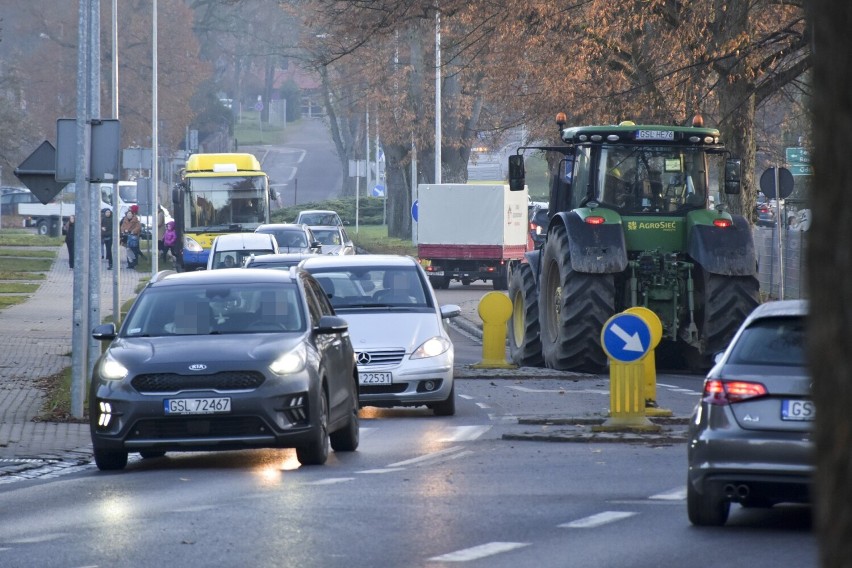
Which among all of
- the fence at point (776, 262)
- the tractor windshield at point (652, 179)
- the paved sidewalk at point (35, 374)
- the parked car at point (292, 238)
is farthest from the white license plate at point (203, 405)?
the parked car at point (292, 238)

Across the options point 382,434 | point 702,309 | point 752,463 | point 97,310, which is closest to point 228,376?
point 382,434

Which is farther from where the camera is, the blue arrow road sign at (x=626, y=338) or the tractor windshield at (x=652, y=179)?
the tractor windshield at (x=652, y=179)

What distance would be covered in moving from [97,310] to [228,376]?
7.83m

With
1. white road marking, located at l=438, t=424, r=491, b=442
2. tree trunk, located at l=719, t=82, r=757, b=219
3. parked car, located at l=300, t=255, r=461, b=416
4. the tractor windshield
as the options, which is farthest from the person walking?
white road marking, located at l=438, t=424, r=491, b=442

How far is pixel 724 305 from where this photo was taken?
1933cm

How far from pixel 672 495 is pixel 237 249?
2589 cm

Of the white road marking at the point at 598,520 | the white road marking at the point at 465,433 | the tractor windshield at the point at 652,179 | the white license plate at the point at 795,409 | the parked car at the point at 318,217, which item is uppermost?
the tractor windshield at the point at 652,179

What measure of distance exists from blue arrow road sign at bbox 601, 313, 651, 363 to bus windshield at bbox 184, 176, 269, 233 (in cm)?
3649

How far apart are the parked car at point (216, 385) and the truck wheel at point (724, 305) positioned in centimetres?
779

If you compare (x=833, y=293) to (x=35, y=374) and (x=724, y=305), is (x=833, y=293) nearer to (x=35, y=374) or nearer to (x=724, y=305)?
(x=724, y=305)

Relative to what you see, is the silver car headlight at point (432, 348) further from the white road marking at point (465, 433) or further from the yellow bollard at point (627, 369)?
the yellow bollard at point (627, 369)

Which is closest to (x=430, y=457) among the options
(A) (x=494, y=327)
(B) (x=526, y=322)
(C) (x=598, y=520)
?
(C) (x=598, y=520)

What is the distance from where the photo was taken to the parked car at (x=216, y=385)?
38.1 ft

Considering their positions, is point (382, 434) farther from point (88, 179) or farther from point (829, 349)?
point (829, 349)
